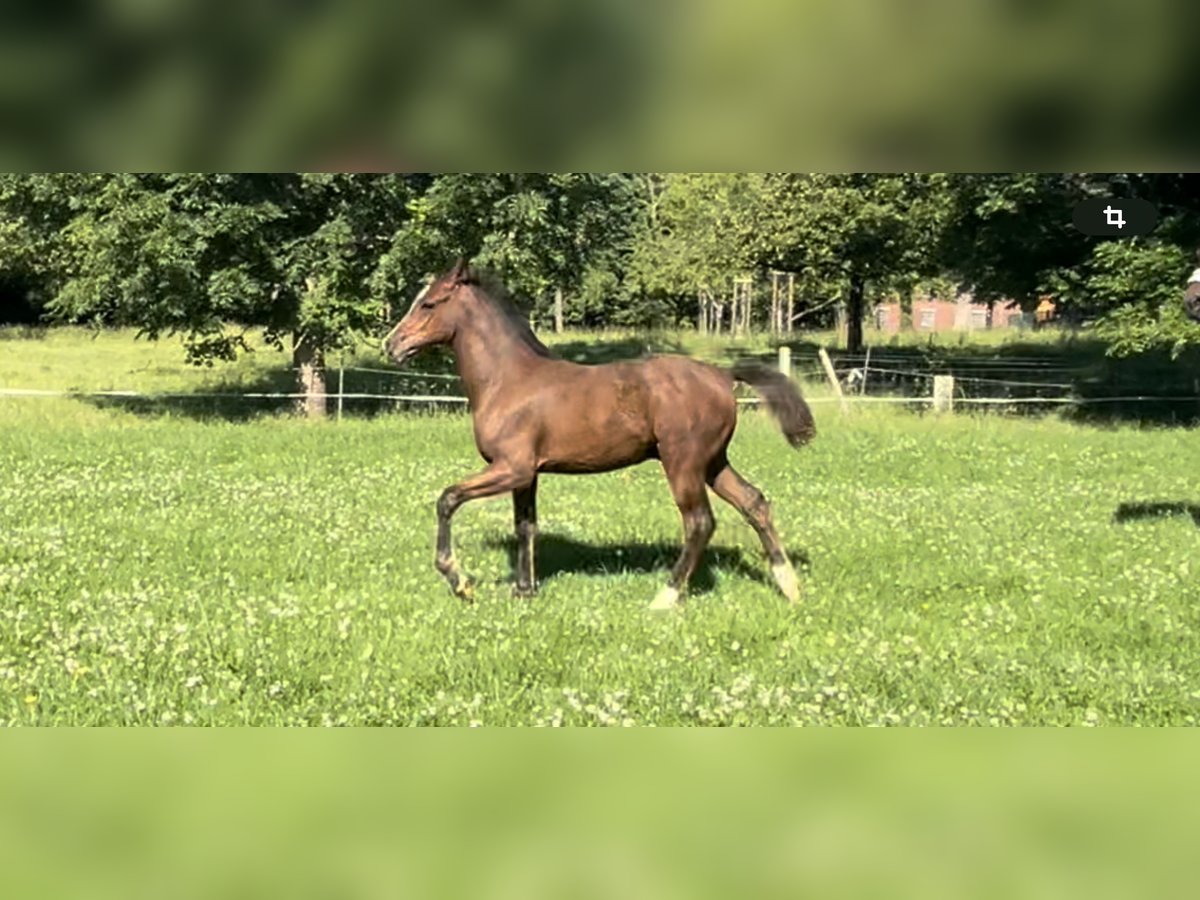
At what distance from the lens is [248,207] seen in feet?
71.7

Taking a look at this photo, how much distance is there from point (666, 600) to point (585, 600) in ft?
2.02

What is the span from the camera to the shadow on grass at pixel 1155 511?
11.9 m

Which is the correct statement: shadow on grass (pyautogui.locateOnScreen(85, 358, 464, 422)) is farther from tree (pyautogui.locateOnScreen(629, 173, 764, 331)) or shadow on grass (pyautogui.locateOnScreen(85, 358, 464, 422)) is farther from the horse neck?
the horse neck

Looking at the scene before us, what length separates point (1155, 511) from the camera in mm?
12430

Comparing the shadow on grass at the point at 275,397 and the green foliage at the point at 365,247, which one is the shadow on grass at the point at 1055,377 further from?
the shadow on grass at the point at 275,397

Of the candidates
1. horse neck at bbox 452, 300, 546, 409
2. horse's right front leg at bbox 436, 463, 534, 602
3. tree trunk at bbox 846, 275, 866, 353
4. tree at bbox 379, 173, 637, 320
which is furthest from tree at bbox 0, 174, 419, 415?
tree trunk at bbox 846, 275, 866, 353

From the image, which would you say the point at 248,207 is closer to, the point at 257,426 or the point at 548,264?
the point at 257,426

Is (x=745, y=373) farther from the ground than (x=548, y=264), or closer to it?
closer to it

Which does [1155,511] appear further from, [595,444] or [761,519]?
[595,444]

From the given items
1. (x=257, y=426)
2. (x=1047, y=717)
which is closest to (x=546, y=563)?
(x=1047, y=717)

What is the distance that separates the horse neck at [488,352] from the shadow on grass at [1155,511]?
7124 mm

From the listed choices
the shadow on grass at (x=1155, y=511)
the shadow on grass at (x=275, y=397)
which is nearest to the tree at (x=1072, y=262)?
the shadow on grass at (x=1155, y=511)
